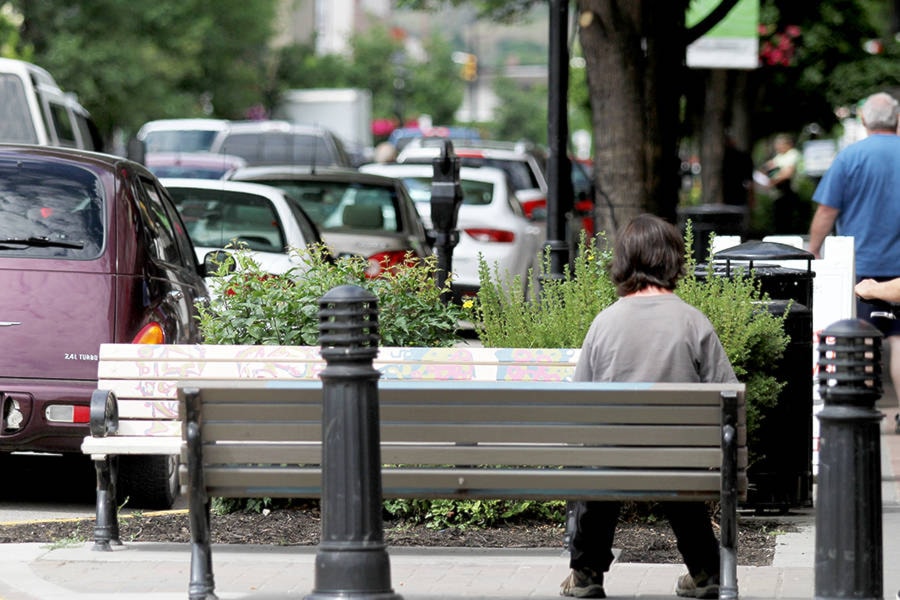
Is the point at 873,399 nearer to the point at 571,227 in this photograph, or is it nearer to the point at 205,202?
the point at 205,202

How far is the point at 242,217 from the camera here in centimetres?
1262

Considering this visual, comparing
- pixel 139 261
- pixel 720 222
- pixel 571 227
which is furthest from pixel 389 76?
pixel 139 261

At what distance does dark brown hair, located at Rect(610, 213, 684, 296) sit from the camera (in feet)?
19.8

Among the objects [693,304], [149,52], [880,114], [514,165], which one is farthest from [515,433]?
[149,52]

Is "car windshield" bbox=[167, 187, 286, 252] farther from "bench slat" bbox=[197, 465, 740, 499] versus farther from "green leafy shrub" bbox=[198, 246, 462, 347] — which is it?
"bench slat" bbox=[197, 465, 740, 499]

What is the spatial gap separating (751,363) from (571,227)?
47.4 ft

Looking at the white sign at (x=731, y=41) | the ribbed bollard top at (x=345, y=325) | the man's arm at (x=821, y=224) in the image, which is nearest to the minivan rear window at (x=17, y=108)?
the white sign at (x=731, y=41)

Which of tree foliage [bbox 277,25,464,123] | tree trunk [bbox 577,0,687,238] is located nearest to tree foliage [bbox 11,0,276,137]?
tree foliage [bbox 277,25,464,123]

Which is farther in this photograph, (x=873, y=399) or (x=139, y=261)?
(x=139, y=261)

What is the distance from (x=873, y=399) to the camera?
5.15 metres

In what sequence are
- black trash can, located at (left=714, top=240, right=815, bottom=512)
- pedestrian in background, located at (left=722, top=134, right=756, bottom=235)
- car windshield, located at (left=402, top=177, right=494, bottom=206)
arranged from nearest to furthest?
black trash can, located at (left=714, top=240, right=815, bottom=512)
car windshield, located at (left=402, top=177, right=494, bottom=206)
pedestrian in background, located at (left=722, top=134, right=756, bottom=235)

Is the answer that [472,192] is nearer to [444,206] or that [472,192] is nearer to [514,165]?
[514,165]

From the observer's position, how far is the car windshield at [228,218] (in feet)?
40.3

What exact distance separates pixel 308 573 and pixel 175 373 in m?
1.04
